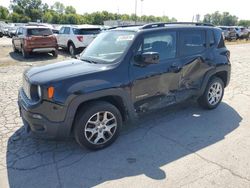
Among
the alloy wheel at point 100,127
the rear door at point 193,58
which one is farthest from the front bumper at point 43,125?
the rear door at point 193,58

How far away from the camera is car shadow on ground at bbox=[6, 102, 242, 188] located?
328cm

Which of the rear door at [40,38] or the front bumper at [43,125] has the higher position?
the rear door at [40,38]

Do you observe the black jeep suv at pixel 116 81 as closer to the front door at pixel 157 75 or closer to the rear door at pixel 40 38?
the front door at pixel 157 75

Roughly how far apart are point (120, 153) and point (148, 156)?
0.42 m

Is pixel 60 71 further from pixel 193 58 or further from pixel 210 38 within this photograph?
pixel 210 38

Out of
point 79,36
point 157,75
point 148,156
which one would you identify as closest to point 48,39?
point 79,36

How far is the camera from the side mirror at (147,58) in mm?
3887

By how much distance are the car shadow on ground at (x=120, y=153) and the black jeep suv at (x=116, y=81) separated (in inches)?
12.1

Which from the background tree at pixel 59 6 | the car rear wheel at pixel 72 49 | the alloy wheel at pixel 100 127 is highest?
the background tree at pixel 59 6

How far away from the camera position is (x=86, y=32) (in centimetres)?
1391

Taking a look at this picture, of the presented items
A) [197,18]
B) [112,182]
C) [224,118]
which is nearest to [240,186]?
[112,182]

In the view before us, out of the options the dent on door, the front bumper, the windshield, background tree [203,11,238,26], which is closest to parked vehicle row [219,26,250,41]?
the dent on door

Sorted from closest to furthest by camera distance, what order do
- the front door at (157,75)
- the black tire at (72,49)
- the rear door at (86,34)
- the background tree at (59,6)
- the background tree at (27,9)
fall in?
the front door at (157,75), the rear door at (86,34), the black tire at (72,49), the background tree at (27,9), the background tree at (59,6)

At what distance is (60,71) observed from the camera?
12.4 feet
